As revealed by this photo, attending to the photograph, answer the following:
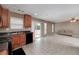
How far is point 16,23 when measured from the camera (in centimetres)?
764

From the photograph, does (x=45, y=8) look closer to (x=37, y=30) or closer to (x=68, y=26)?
(x=37, y=30)

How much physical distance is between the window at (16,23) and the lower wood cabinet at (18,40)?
75cm

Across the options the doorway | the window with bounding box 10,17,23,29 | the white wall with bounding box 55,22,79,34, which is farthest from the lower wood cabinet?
the white wall with bounding box 55,22,79,34

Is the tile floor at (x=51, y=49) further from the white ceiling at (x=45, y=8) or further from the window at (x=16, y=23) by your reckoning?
the white ceiling at (x=45, y=8)

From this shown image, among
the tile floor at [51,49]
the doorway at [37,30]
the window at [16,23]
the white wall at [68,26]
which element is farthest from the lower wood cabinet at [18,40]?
the white wall at [68,26]

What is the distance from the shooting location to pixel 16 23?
25.1ft

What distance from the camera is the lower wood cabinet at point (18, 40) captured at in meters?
6.31

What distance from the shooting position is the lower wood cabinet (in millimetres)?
6312

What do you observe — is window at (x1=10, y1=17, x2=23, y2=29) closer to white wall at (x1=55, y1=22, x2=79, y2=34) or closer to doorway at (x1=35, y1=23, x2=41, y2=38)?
doorway at (x1=35, y1=23, x2=41, y2=38)

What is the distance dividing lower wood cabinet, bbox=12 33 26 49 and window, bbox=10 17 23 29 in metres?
0.75
